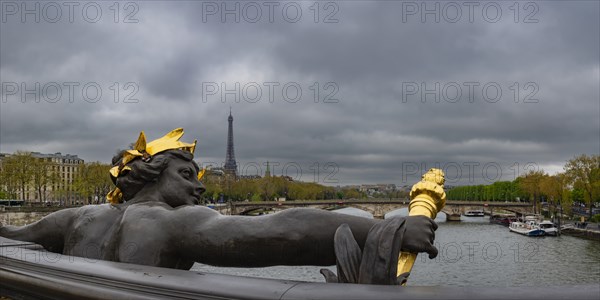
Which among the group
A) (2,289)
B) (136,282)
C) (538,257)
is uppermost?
(136,282)

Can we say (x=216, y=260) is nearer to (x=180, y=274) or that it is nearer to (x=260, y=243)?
(x=260, y=243)

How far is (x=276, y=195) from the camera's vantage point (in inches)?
3110

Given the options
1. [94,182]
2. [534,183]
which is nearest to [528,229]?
[534,183]

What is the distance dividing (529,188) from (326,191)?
145 ft

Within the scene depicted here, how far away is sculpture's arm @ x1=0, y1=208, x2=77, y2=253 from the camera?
3896 mm

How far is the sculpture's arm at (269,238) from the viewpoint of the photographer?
263cm

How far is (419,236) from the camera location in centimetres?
244

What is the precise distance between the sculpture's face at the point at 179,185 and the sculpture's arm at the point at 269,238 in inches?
28.0

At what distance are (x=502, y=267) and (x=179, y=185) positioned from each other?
82.2 feet

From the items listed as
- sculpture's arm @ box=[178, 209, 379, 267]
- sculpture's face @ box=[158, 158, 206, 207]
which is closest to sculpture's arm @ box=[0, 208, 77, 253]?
sculpture's face @ box=[158, 158, 206, 207]

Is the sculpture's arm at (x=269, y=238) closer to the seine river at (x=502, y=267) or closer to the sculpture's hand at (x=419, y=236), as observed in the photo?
the sculpture's hand at (x=419, y=236)

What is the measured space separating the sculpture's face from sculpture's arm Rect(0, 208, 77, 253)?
777 mm

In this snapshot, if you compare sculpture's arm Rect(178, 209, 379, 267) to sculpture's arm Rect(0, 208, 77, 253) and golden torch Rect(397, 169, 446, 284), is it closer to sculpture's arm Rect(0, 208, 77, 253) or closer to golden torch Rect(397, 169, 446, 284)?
golden torch Rect(397, 169, 446, 284)

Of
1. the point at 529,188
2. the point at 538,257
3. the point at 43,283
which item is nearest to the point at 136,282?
the point at 43,283
